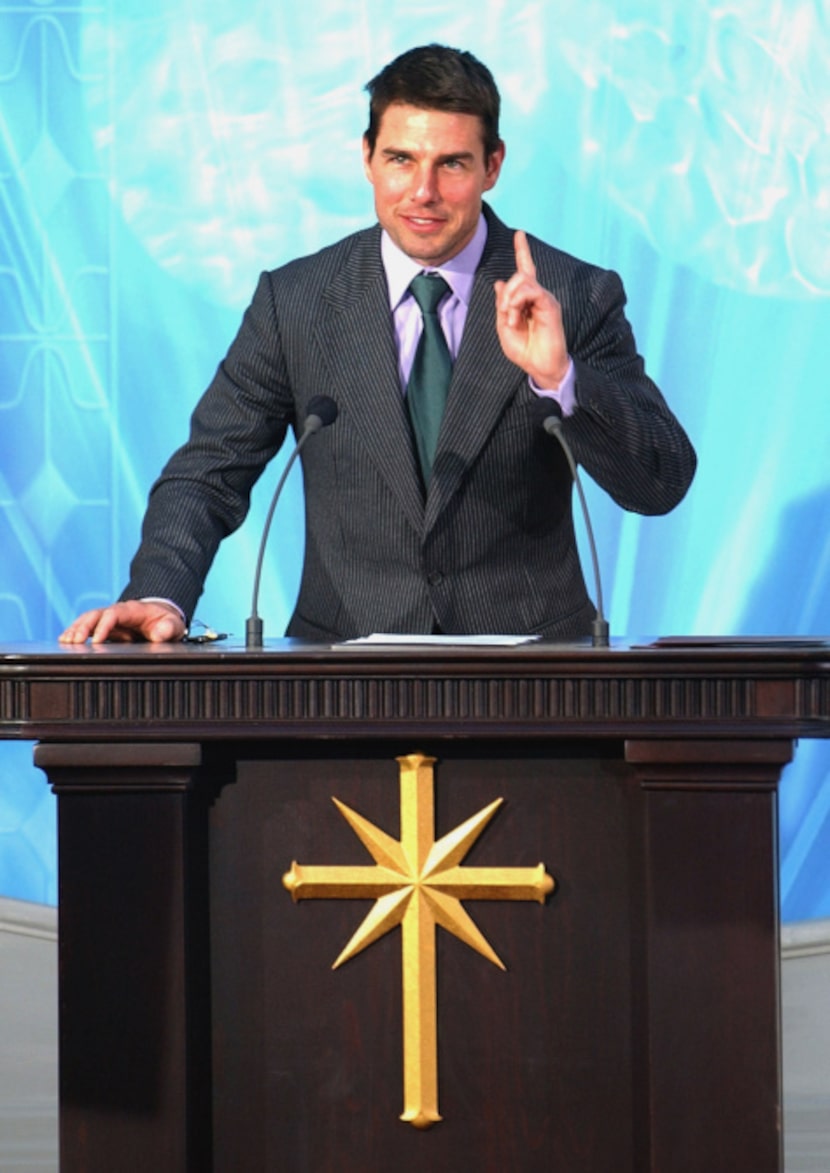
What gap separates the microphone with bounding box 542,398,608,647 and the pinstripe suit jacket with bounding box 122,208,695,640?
4 cm

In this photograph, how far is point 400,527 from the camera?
2.51 metres

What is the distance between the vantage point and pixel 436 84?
251 centimetres

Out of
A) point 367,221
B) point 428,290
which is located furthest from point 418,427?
point 367,221

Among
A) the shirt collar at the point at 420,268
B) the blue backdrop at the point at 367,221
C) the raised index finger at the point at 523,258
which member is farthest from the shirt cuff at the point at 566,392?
the blue backdrop at the point at 367,221

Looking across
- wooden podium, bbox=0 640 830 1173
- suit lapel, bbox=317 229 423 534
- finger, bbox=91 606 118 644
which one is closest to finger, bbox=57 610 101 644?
finger, bbox=91 606 118 644

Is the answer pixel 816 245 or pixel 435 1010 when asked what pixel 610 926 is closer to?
pixel 435 1010

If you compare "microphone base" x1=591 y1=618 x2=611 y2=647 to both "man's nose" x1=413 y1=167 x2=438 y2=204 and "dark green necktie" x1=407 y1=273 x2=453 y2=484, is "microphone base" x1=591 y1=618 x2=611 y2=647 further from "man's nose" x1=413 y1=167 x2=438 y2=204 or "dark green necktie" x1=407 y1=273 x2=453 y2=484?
"man's nose" x1=413 y1=167 x2=438 y2=204

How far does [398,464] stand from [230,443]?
29cm

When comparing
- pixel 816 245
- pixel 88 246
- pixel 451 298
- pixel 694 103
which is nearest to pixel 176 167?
pixel 88 246

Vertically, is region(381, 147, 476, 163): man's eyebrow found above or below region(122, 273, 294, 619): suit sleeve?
above

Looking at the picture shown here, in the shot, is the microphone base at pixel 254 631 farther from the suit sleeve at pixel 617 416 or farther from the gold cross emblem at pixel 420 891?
the suit sleeve at pixel 617 416

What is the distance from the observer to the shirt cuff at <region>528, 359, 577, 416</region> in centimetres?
224

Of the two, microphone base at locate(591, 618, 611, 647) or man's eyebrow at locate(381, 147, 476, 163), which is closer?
microphone base at locate(591, 618, 611, 647)

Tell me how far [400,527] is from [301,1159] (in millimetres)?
852
